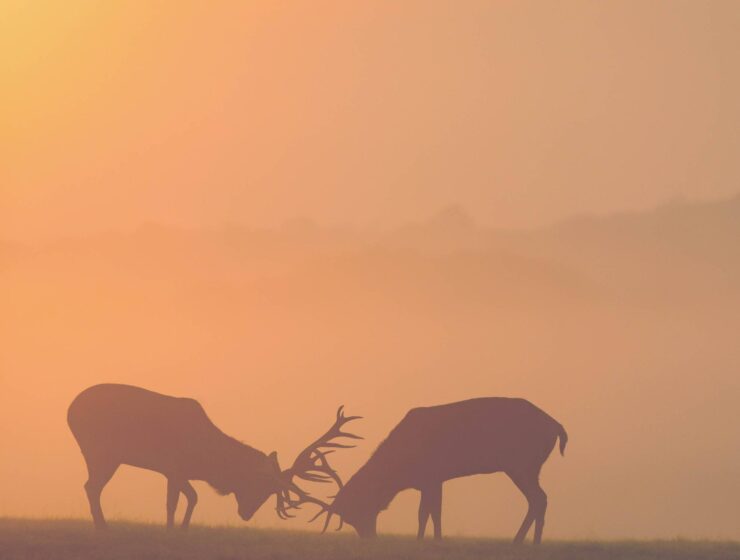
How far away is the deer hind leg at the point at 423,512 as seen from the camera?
7512 mm

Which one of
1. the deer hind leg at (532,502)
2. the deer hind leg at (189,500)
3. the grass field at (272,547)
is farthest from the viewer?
the deer hind leg at (189,500)

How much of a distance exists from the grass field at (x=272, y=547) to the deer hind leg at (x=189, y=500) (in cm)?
5

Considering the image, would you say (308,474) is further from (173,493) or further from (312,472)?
(173,493)

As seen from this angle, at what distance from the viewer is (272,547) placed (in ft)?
24.1

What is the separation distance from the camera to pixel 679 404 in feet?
25.5

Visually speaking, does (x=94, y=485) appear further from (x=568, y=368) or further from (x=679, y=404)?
(x=679, y=404)

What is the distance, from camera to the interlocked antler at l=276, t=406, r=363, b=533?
761 centimetres

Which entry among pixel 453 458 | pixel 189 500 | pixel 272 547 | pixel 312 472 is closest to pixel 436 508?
pixel 453 458

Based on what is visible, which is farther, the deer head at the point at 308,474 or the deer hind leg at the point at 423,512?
the deer head at the point at 308,474

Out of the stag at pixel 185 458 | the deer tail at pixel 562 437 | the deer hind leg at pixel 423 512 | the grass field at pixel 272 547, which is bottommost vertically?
the grass field at pixel 272 547

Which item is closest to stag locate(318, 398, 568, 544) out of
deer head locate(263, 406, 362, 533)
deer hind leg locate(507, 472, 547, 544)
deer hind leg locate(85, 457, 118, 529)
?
deer hind leg locate(507, 472, 547, 544)

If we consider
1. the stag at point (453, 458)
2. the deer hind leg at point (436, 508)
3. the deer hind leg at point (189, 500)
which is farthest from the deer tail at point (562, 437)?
the deer hind leg at point (189, 500)

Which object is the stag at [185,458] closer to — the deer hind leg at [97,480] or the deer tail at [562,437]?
the deer hind leg at [97,480]

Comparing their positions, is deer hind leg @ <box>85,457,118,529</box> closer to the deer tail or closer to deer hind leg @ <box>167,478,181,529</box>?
deer hind leg @ <box>167,478,181,529</box>
